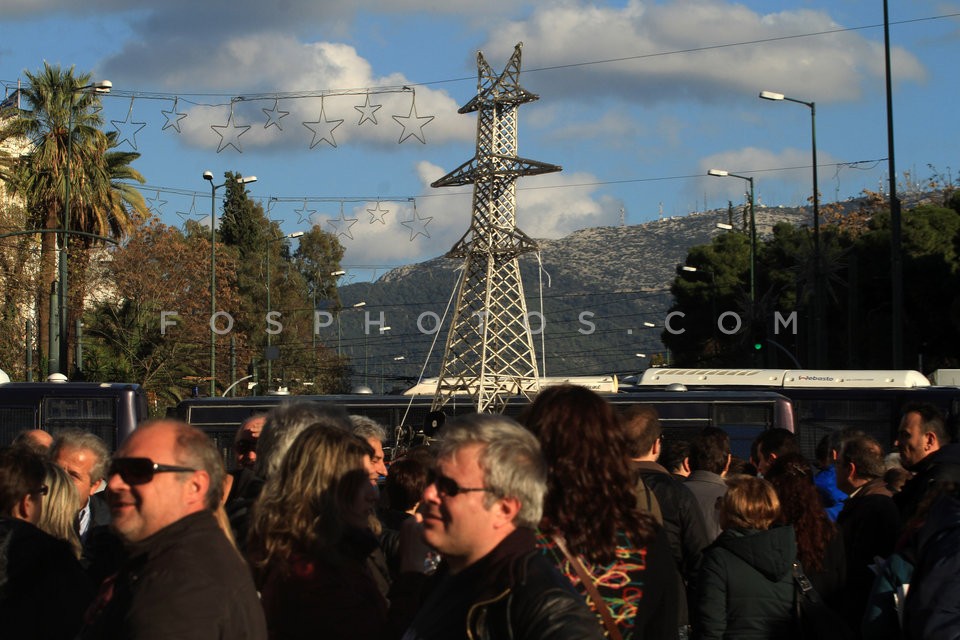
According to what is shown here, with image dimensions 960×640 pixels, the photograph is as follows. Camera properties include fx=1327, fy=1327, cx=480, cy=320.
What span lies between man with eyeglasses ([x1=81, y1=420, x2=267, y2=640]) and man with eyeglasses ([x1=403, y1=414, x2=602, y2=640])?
52 cm

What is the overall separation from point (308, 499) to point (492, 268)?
20.5 m

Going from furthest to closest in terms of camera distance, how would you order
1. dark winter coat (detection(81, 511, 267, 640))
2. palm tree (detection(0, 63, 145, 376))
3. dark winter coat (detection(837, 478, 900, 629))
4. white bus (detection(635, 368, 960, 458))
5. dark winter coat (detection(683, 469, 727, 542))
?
palm tree (detection(0, 63, 145, 376))
white bus (detection(635, 368, 960, 458))
dark winter coat (detection(683, 469, 727, 542))
dark winter coat (detection(837, 478, 900, 629))
dark winter coat (detection(81, 511, 267, 640))

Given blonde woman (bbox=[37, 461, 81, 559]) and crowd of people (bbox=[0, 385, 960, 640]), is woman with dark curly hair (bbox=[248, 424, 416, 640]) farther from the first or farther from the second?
blonde woman (bbox=[37, 461, 81, 559])

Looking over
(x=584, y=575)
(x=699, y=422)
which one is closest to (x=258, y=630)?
(x=584, y=575)

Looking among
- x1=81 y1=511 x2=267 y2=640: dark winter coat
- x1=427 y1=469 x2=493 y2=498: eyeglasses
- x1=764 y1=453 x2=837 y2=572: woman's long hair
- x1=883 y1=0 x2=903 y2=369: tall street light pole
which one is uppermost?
x1=883 y1=0 x2=903 y2=369: tall street light pole

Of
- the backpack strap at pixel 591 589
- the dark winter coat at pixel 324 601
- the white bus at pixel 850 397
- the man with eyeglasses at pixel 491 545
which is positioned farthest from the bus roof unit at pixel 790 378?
the man with eyeglasses at pixel 491 545

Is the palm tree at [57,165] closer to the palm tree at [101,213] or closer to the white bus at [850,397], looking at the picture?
the palm tree at [101,213]

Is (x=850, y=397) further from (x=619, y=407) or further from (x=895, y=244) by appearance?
(x=619, y=407)

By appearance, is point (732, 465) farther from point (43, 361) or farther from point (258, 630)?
point (43, 361)

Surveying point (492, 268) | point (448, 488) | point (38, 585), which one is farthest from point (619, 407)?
point (448, 488)

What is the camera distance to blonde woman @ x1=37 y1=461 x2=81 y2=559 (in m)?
4.99

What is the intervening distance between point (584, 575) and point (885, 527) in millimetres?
3417

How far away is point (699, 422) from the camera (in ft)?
79.1

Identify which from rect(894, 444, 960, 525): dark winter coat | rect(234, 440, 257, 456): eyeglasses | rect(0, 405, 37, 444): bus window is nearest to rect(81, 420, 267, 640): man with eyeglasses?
rect(234, 440, 257, 456): eyeglasses
